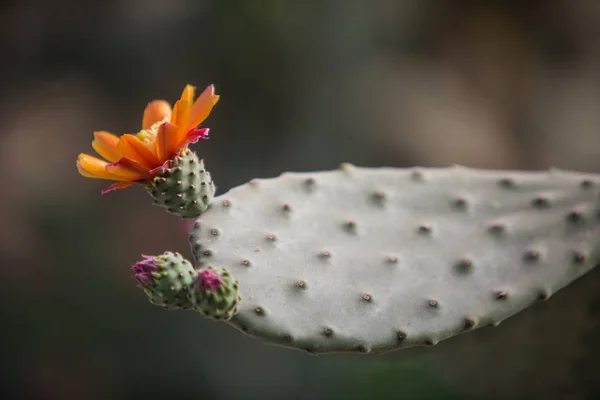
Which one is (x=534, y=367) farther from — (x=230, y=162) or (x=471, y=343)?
(x=230, y=162)

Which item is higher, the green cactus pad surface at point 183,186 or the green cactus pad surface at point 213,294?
the green cactus pad surface at point 183,186

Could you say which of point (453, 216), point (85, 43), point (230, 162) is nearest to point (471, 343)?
point (453, 216)

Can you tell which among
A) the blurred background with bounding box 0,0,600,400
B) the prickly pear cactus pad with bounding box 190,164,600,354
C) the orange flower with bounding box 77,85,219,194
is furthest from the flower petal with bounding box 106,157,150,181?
the blurred background with bounding box 0,0,600,400

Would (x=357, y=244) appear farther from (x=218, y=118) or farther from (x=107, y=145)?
(x=218, y=118)

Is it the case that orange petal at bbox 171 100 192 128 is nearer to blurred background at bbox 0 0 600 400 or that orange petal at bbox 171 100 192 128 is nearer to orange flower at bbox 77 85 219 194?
orange flower at bbox 77 85 219 194

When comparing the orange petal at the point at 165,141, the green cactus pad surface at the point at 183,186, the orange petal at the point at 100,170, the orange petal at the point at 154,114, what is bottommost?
the orange petal at the point at 100,170

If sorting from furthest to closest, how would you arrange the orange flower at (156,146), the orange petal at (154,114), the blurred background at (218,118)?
the blurred background at (218,118) → the orange petal at (154,114) → the orange flower at (156,146)

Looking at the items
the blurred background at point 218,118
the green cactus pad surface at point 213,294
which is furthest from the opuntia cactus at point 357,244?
the blurred background at point 218,118

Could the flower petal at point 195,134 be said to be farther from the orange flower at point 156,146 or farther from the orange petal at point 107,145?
the orange petal at point 107,145
